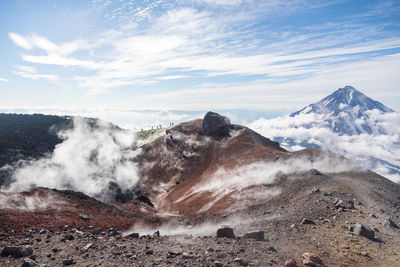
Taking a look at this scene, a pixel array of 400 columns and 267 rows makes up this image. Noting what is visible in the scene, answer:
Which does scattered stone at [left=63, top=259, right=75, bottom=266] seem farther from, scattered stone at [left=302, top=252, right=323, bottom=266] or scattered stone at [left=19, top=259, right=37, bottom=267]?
scattered stone at [left=302, top=252, right=323, bottom=266]

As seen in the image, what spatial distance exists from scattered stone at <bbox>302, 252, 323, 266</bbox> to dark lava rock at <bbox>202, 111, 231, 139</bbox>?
62.7 m

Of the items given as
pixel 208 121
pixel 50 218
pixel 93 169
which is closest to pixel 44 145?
pixel 93 169

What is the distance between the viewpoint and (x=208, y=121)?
271 ft

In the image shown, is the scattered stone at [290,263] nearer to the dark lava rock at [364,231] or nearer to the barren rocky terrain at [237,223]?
the barren rocky terrain at [237,223]

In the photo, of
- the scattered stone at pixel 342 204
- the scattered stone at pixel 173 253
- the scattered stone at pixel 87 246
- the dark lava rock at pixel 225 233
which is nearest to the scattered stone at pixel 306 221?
the scattered stone at pixel 342 204

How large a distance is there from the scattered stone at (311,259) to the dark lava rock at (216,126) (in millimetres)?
62704

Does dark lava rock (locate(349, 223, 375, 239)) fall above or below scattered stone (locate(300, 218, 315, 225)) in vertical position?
above

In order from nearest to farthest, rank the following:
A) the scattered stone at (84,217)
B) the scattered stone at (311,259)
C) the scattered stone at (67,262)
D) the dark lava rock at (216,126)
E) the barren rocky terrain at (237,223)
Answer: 1. the scattered stone at (67,262)
2. the barren rocky terrain at (237,223)
3. the scattered stone at (311,259)
4. the scattered stone at (84,217)
5. the dark lava rock at (216,126)

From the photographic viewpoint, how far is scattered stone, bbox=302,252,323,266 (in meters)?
14.5

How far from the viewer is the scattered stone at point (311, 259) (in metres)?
14.5

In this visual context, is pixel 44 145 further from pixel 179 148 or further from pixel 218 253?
pixel 218 253

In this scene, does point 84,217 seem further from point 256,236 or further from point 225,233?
point 256,236

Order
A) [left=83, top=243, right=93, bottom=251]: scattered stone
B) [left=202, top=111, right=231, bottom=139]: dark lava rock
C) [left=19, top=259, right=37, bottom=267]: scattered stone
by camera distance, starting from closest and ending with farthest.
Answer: [left=19, top=259, right=37, bottom=267]: scattered stone → [left=83, top=243, right=93, bottom=251]: scattered stone → [left=202, top=111, right=231, bottom=139]: dark lava rock

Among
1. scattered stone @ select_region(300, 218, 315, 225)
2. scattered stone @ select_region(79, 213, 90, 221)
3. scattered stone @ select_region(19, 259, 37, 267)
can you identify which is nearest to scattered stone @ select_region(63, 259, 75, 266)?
scattered stone @ select_region(19, 259, 37, 267)
